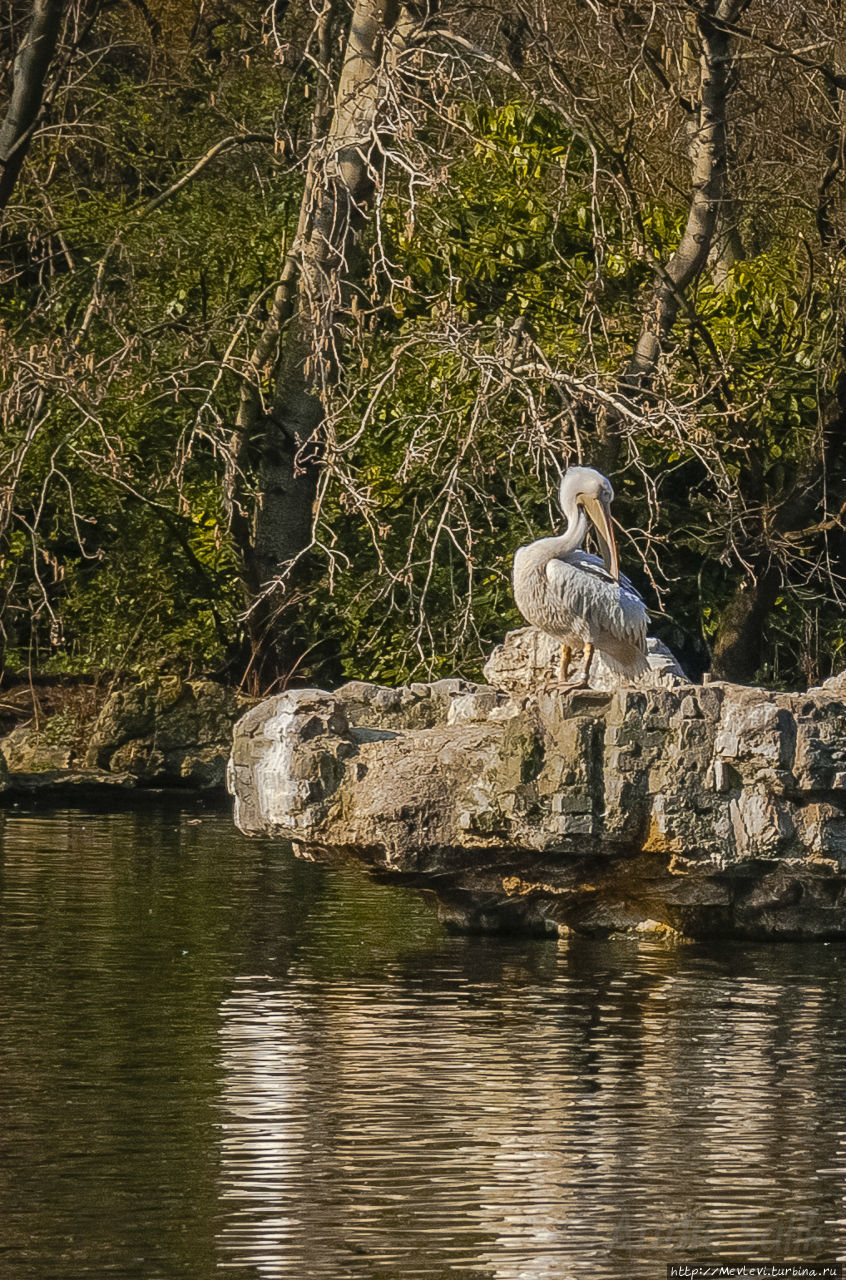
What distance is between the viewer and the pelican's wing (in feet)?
30.4

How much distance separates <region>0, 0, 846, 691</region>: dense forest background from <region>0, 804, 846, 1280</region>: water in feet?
18.6

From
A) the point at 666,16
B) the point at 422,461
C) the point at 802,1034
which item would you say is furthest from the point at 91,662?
the point at 802,1034

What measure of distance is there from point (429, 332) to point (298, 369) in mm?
2557

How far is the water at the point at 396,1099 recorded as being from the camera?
5312 mm

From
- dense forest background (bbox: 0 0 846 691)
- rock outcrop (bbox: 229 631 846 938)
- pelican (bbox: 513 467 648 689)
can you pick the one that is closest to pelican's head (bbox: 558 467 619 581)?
pelican (bbox: 513 467 648 689)

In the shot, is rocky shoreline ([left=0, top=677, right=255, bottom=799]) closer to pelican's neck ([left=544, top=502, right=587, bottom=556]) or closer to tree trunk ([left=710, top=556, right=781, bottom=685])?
tree trunk ([left=710, top=556, right=781, bottom=685])

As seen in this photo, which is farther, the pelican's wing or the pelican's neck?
the pelican's neck

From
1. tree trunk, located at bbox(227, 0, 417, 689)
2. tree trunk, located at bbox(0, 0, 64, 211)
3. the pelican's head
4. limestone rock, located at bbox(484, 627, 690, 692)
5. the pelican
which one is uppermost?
tree trunk, located at bbox(0, 0, 64, 211)

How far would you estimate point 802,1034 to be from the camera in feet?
25.2

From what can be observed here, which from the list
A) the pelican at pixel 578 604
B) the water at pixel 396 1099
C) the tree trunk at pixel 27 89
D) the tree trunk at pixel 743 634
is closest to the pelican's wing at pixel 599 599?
the pelican at pixel 578 604

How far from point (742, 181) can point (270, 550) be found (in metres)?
4.55

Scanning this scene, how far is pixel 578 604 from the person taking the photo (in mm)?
9273

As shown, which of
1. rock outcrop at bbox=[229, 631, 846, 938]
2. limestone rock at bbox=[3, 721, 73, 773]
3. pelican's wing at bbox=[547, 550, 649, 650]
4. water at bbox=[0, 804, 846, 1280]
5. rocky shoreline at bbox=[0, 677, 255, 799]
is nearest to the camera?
water at bbox=[0, 804, 846, 1280]

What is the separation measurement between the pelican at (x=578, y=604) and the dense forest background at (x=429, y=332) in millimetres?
4755
